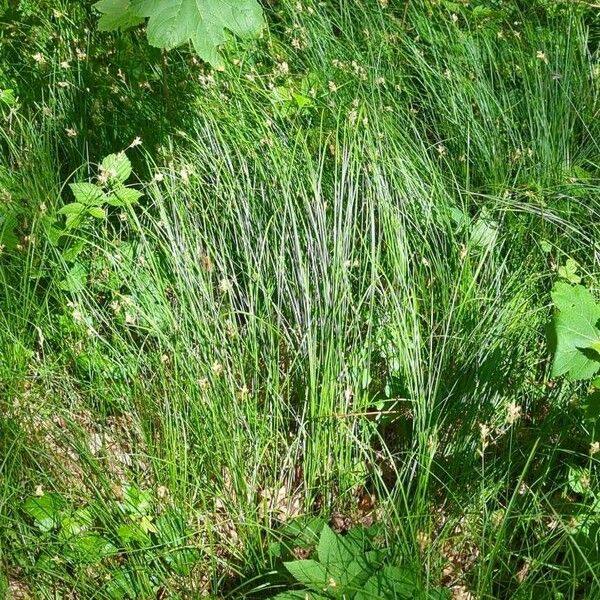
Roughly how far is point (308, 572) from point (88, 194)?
1.31m

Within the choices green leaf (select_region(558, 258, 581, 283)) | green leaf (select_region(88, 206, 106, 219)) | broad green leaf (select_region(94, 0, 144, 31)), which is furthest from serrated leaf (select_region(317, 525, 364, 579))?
broad green leaf (select_region(94, 0, 144, 31))

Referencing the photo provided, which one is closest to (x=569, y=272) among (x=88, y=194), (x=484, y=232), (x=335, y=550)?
(x=484, y=232)

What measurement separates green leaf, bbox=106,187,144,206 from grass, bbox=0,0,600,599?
64mm

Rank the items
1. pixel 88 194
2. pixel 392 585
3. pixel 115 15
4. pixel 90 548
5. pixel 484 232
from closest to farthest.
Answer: pixel 392 585 < pixel 90 548 < pixel 115 15 < pixel 88 194 < pixel 484 232

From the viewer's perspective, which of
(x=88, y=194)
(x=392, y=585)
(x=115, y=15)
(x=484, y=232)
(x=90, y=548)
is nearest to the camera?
(x=392, y=585)

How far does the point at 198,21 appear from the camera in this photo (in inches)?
84.9

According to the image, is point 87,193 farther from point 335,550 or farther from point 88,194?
point 335,550

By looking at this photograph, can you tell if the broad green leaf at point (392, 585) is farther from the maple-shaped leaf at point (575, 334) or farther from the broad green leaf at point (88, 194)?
the broad green leaf at point (88, 194)

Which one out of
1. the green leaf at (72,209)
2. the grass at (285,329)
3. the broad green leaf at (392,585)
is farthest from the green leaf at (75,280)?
the broad green leaf at (392,585)

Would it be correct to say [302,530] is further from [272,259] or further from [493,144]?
[493,144]

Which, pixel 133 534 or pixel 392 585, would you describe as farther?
pixel 133 534

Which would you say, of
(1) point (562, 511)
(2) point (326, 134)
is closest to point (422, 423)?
(1) point (562, 511)

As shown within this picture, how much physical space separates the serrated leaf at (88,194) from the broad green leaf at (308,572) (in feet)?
4.10

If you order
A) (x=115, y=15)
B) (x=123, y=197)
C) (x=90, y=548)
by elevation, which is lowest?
(x=90, y=548)
